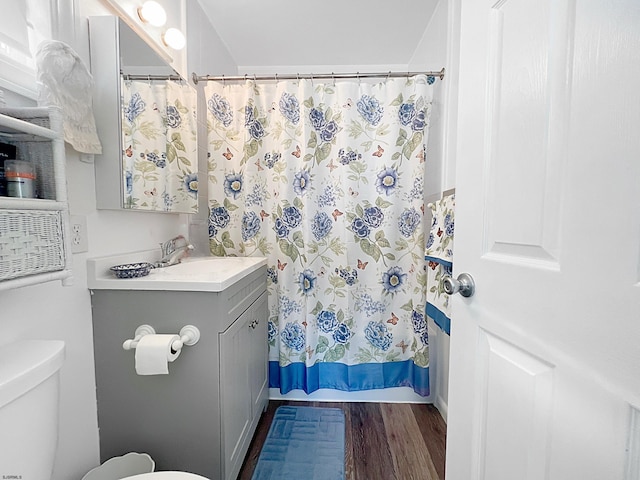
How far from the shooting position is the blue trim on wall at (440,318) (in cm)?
153

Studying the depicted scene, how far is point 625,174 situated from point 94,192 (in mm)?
1477

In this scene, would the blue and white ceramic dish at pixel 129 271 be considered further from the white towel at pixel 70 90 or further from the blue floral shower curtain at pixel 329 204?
the blue floral shower curtain at pixel 329 204

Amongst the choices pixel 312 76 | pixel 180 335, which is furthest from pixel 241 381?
pixel 312 76

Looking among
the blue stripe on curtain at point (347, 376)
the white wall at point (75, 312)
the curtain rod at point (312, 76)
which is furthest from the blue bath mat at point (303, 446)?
the curtain rod at point (312, 76)

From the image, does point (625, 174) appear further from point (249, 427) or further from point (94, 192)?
point (249, 427)

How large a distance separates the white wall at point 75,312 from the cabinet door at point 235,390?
49 centimetres

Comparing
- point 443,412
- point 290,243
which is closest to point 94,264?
point 290,243

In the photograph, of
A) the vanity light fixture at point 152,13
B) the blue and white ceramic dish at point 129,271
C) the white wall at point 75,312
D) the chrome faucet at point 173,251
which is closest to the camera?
the white wall at point 75,312

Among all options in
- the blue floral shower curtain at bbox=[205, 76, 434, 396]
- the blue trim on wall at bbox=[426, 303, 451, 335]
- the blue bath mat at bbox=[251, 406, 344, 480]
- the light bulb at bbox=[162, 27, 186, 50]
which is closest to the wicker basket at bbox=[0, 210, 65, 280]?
the blue floral shower curtain at bbox=[205, 76, 434, 396]

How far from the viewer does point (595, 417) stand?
0.49 m

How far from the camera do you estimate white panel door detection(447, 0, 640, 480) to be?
0.45m

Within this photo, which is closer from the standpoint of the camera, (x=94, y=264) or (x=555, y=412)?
(x=555, y=412)

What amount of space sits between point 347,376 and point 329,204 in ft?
3.58

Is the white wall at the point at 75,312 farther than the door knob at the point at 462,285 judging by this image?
Yes
